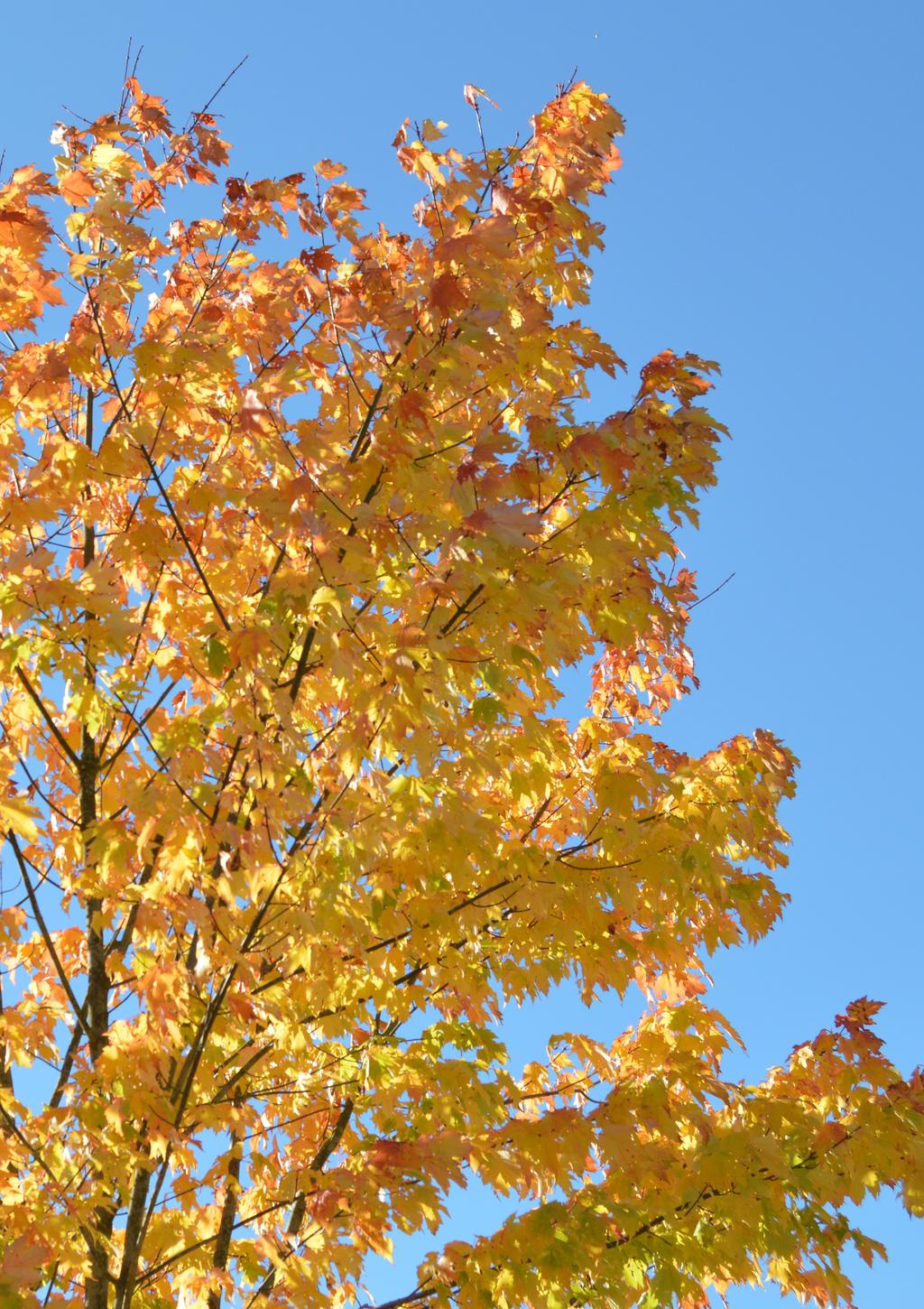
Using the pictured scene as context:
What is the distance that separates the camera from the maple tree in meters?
4.10

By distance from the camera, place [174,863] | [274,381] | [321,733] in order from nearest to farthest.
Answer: [174,863]
[274,381]
[321,733]

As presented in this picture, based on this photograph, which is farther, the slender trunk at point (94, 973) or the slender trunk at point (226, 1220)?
the slender trunk at point (226, 1220)

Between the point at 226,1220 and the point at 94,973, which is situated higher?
the point at 94,973

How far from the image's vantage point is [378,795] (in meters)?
4.44

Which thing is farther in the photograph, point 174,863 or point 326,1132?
point 326,1132

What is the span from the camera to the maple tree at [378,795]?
4.10 metres

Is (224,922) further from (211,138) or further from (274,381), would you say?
(211,138)

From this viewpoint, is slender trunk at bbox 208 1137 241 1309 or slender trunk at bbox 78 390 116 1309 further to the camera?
slender trunk at bbox 208 1137 241 1309

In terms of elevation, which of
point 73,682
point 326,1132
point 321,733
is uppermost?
point 73,682

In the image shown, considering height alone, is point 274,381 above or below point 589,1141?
above

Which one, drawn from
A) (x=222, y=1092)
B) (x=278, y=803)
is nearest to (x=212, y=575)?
(x=278, y=803)

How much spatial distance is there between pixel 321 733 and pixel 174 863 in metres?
1.16

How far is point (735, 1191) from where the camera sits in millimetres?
4191

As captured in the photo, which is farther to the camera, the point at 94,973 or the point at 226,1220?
the point at 226,1220
